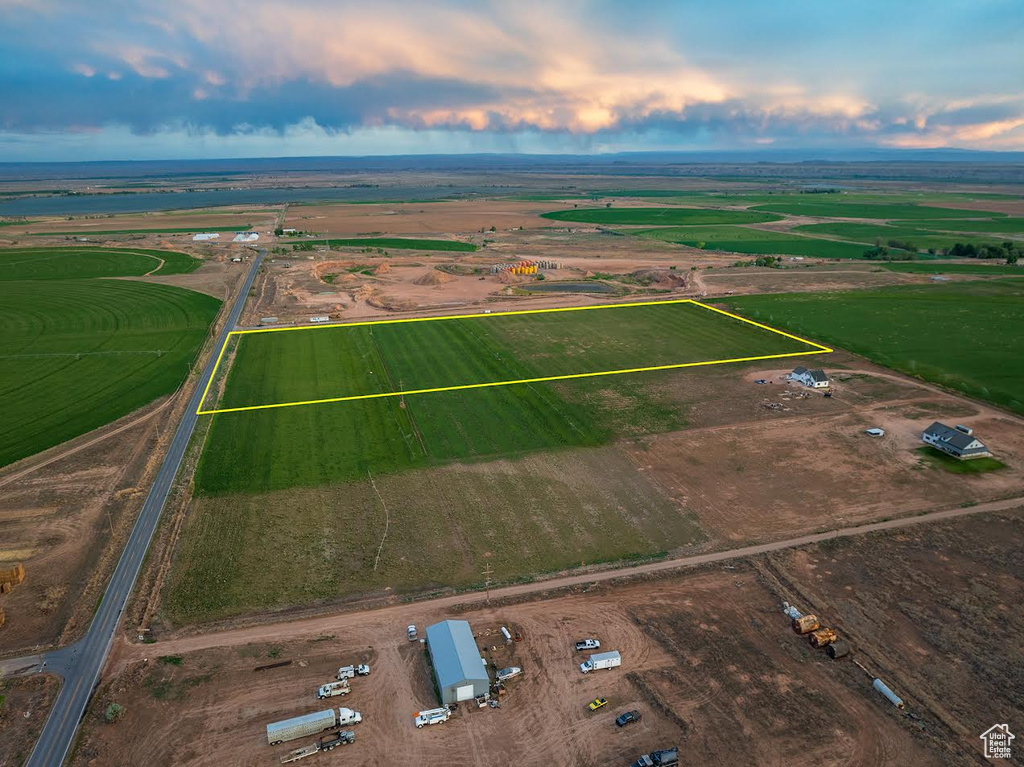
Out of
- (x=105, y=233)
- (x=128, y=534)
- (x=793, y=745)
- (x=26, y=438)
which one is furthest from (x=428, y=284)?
(x=105, y=233)

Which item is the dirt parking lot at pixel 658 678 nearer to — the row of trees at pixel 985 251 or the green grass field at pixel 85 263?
the green grass field at pixel 85 263

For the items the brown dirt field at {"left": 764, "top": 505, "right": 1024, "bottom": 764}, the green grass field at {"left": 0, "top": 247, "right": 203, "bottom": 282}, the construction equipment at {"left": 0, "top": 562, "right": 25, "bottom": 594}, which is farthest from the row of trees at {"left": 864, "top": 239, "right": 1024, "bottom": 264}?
the construction equipment at {"left": 0, "top": 562, "right": 25, "bottom": 594}

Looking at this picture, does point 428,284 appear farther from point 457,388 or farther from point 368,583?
point 368,583

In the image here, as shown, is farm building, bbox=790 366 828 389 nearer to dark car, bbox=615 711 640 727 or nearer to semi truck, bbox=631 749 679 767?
dark car, bbox=615 711 640 727

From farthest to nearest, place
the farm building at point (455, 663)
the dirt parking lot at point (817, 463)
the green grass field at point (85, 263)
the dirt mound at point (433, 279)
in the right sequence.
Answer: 1. the green grass field at point (85, 263)
2. the dirt mound at point (433, 279)
3. the dirt parking lot at point (817, 463)
4. the farm building at point (455, 663)

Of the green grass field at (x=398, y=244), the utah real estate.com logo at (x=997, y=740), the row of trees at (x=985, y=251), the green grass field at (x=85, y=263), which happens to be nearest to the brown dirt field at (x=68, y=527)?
the utah real estate.com logo at (x=997, y=740)

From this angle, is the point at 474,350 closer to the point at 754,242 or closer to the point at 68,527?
the point at 68,527
